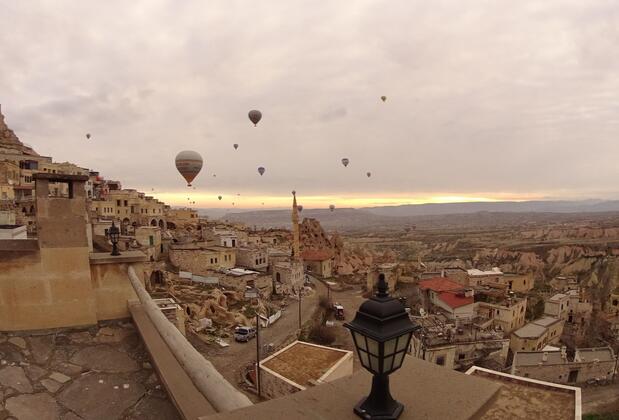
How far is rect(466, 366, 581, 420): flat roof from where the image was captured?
10852 millimetres

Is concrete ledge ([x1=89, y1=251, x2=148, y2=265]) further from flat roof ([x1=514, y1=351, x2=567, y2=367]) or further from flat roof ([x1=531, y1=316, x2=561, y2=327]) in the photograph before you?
flat roof ([x1=531, y1=316, x2=561, y2=327])

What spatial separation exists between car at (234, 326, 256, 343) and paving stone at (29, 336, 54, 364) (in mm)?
22671

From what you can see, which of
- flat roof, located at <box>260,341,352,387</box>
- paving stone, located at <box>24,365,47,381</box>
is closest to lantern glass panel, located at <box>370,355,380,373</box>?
paving stone, located at <box>24,365,47,381</box>

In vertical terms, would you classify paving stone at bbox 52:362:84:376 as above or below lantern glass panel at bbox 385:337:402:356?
below

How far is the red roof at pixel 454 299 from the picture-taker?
34500mm

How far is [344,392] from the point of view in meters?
3.00

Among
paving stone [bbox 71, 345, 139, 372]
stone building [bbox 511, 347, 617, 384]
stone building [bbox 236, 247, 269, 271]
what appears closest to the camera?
paving stone [bbox 71, 345, 139, 372]

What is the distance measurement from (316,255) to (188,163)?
3702 cm

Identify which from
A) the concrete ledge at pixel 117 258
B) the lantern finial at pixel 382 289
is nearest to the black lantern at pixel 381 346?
the lantern finial at pixel 382 289

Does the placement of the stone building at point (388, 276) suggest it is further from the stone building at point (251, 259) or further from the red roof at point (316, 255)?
the stone building at point (251, 259)

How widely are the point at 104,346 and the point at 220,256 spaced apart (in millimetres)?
38300

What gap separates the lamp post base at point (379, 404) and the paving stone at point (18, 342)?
542 cm

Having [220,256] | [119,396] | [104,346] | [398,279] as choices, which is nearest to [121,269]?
[104,346]

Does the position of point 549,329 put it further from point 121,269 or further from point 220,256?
point 121,269
